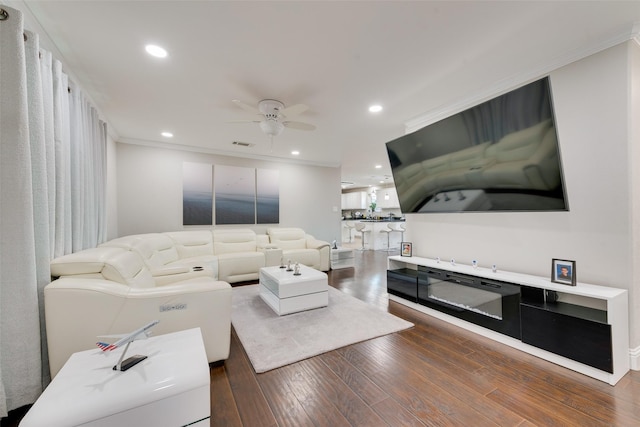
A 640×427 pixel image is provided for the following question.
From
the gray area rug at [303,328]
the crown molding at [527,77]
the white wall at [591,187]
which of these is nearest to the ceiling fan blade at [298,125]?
the crown molding at [527,77]

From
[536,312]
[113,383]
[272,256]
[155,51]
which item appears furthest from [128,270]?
[536,312]

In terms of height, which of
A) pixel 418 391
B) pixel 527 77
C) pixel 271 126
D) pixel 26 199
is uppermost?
pixel 527 77

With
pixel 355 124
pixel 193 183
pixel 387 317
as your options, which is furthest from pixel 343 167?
pixel 387 317

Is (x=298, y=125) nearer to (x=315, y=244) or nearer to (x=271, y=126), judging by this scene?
(x=271, y=126)

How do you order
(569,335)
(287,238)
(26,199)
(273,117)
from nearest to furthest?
(26,199), (569,335), (273,117), (287,238)

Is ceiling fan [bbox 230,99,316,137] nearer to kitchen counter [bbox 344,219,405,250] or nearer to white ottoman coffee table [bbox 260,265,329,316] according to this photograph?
white ottoman coffee table [bbox 260,265,329,316]

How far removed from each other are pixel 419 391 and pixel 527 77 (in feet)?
9.67

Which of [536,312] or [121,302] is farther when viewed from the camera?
[536,312]

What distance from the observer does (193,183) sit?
4.89m

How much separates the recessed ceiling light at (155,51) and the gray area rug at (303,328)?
2663 millimetres

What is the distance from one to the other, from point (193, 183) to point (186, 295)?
3627 mm

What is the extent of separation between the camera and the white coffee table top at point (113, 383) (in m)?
0.93

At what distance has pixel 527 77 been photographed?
2.37 metres

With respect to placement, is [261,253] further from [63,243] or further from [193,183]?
[63,243]
